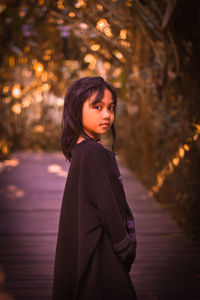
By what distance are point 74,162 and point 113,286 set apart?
55cm

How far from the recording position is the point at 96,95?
165 cm

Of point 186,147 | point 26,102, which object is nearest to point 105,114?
point 186,147

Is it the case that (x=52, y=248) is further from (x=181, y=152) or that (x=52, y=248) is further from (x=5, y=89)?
(x=5, y=89)

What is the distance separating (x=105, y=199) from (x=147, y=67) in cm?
328

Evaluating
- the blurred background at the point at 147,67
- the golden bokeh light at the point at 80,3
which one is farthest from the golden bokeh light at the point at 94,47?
the golden bokeh light at the point at 80,3

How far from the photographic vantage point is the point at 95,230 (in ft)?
5.20

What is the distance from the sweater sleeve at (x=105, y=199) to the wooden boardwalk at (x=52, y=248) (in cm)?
94

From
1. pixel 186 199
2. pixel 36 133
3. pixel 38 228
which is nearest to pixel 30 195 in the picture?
pixel 38 228

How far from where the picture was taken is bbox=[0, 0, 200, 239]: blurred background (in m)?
3.53

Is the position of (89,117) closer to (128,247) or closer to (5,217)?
(128,247)

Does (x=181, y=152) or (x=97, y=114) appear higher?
(x=97, y=114)

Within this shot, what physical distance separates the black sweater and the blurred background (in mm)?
1753

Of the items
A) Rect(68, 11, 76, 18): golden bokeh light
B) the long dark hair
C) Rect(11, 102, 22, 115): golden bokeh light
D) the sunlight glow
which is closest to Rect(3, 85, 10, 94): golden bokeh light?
Rect(11, 102, 22, 115): golden bokeh light

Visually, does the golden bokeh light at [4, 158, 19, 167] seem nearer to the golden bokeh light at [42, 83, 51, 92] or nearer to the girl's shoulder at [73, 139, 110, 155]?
the golden bokeh light at [42, 83, 51, 92]
